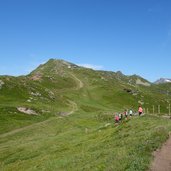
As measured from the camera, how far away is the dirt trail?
29.5m

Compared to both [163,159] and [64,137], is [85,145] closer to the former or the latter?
[64,137]

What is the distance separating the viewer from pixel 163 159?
105 feet

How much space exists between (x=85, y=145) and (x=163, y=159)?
23223 millimetres

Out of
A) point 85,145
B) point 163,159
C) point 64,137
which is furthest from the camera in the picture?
point 64,137

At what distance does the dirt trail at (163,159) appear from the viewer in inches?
1161

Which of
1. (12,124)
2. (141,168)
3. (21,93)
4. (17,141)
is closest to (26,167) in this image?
(141,168)

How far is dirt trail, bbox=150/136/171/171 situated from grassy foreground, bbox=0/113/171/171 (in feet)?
1.94

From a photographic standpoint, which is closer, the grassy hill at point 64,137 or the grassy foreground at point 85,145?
the grassy foreground at point 85,145

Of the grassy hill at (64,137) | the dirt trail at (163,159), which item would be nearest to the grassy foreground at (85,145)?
the grassy hill at (64,137)

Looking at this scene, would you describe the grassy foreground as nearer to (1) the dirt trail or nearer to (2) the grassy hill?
(2) the grassy hill

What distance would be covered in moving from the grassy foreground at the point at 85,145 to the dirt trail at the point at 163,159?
59cm

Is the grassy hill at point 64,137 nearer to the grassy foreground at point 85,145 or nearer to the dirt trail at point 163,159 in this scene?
the grassy foreground at point 85,145

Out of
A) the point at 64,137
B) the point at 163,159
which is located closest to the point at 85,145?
the point at 64,137

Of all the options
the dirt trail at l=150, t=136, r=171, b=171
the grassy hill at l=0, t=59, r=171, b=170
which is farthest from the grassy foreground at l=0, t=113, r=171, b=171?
the dirt trail at l=150, t=136, r=171, b=171
